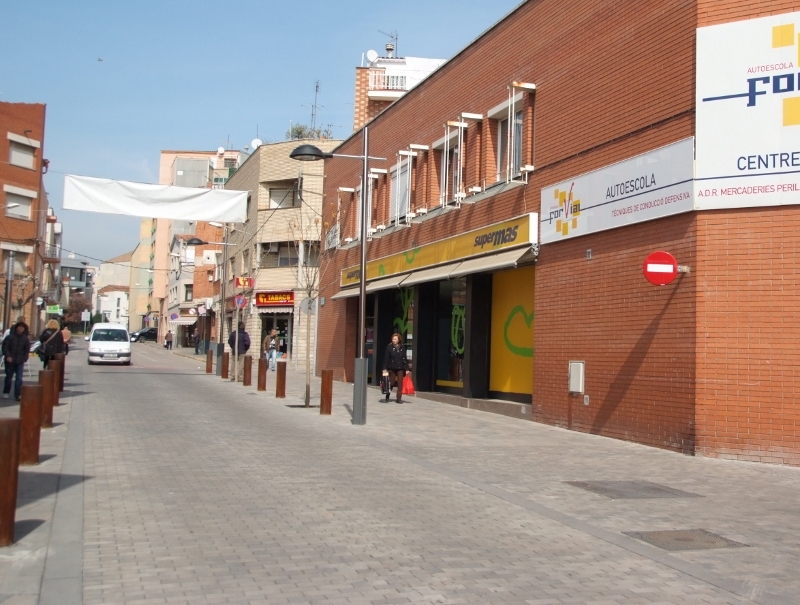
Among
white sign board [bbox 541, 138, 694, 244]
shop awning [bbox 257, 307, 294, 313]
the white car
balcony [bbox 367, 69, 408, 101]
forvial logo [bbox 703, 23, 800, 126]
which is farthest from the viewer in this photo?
balcony [bbox 367, 69, 408, 101]

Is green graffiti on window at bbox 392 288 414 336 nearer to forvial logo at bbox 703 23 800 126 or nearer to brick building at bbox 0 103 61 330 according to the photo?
forvial logo at bbox 703 23 800 126

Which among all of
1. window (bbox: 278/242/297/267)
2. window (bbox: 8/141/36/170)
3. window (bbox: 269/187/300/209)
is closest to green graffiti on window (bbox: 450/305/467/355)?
window (bbox: 269/187/300/209)

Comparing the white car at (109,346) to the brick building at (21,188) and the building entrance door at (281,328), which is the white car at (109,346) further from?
the brick building at (21,188)

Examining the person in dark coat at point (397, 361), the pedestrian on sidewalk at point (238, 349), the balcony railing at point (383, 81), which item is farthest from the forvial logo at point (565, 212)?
the balcony railing at point (383, 81)

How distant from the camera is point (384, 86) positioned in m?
45.6

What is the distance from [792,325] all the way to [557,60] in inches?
297

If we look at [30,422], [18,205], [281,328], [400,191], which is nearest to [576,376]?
[30,422]

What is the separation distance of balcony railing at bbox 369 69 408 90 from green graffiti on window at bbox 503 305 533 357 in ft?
91.9

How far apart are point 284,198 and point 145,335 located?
53.7m

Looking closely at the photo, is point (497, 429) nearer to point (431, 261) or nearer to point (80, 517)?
point (431, 261)

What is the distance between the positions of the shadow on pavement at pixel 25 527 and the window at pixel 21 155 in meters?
48.9

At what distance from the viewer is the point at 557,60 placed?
56.4 ft

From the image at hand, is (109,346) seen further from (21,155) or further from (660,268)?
(660,268)

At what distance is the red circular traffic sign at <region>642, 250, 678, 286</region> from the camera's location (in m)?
12.8
